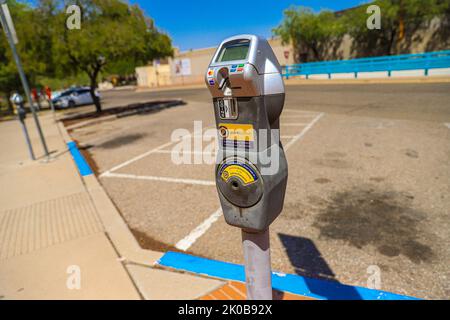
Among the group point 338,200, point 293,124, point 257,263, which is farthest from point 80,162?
point 257,263

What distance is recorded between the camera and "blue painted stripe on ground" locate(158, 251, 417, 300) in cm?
203

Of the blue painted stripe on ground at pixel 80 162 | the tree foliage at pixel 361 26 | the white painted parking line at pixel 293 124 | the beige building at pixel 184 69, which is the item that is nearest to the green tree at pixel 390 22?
the tree foliage at pixel 361 26

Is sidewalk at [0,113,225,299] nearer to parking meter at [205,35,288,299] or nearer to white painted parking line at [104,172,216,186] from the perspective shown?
white painted parking line at [104,172,216,186]

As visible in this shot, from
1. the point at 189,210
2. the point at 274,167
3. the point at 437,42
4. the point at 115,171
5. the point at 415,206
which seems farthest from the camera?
the point at 437,42

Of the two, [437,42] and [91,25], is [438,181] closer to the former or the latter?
[91,25]

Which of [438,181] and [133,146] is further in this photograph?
[133,146]

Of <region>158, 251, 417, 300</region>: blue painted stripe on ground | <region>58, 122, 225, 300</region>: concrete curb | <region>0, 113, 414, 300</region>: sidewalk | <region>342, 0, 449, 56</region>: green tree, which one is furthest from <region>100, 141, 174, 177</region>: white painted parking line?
<region>342, 0, 449, 56</region>: green tree

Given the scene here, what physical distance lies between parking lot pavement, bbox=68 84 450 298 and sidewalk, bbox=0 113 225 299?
290mm

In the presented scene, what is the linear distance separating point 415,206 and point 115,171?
186 inches

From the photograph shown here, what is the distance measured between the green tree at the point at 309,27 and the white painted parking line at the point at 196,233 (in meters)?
28.0

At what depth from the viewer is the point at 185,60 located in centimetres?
3894

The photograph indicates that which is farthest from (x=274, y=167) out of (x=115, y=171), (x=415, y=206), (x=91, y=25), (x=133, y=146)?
(x=91, y=25)

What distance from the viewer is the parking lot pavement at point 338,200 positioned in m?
2.42

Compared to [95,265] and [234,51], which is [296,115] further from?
[234,51]
